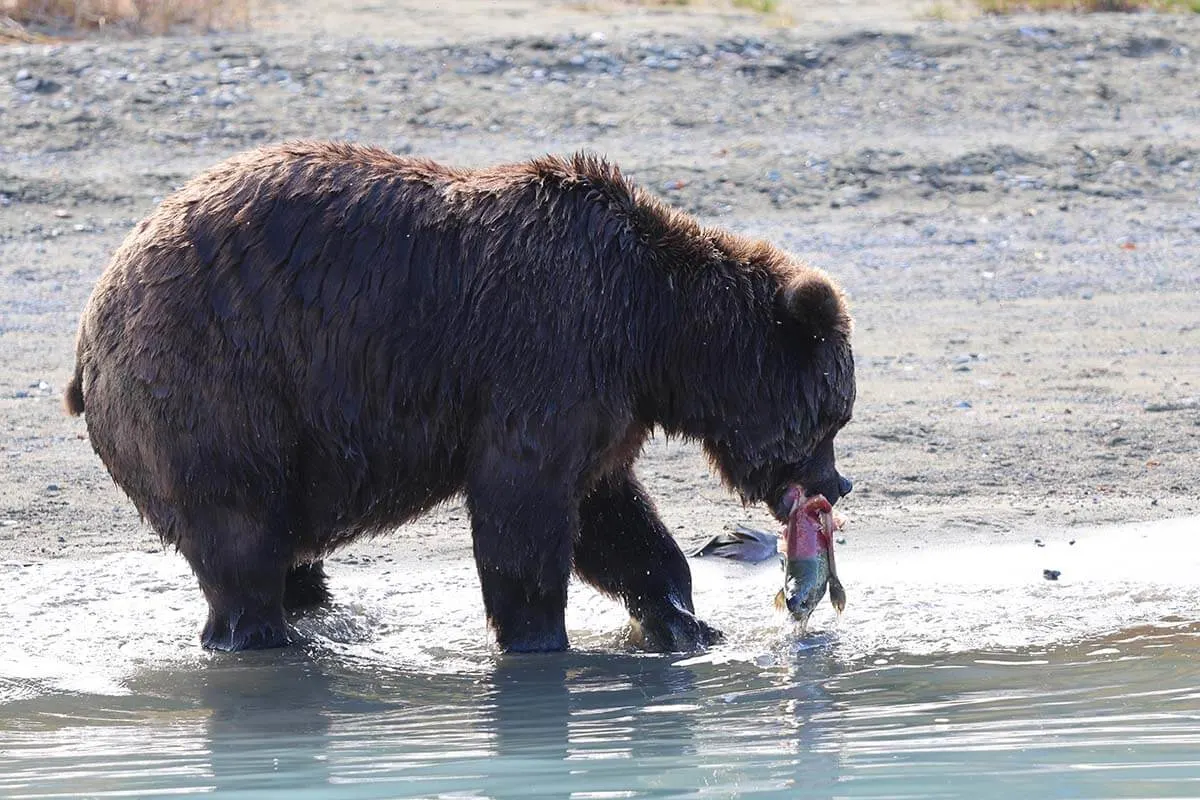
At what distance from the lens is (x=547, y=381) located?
228 inches

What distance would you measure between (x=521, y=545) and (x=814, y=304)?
1125 millimetres

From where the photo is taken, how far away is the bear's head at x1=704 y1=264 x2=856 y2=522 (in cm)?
602

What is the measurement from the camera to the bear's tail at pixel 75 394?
20.3 feet

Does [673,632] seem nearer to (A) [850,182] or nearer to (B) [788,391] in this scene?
(B) [788,391]

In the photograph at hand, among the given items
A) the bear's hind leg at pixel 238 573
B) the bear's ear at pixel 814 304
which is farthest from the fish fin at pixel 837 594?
the bear's hind leg at pixel 238 573

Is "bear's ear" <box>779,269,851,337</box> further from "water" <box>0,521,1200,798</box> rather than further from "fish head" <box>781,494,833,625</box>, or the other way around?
"water" <box>0,521,1200,798</box>

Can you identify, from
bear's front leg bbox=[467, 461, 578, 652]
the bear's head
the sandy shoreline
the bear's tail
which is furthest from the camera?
the sandy shoreline

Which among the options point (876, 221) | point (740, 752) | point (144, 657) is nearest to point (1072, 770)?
point (740, 752)

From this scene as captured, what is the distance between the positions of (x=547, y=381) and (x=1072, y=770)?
1836mm

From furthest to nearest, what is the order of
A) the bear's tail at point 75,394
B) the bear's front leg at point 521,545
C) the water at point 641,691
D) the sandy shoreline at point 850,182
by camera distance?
the sandy shoreline at point 850,182, the bear's tail at point 75,394, the bear's front leg at point 521,545, the water at point 641,691

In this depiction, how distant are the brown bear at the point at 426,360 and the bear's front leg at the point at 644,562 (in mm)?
341

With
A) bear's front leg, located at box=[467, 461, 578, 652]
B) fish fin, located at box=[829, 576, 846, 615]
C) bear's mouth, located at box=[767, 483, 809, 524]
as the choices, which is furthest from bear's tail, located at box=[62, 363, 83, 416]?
fish fin, located at box=[829, 576, 846, 615]

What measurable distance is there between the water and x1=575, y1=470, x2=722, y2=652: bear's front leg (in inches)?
5.0

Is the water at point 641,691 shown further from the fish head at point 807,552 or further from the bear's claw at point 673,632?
the fish head at point 807,552
